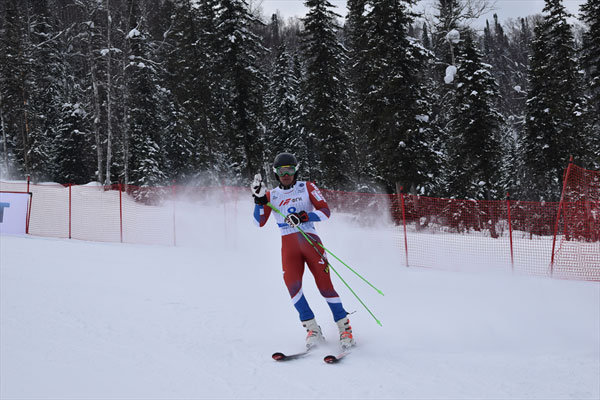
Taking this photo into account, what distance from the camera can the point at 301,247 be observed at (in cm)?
495

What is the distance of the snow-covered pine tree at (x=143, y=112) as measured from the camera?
90.2ft

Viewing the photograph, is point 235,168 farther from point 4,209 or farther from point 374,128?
point 4,209

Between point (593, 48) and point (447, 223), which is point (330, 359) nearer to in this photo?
point (447, 223)

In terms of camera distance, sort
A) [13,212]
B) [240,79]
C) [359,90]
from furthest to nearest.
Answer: [359,90], [240,79], [13,212]

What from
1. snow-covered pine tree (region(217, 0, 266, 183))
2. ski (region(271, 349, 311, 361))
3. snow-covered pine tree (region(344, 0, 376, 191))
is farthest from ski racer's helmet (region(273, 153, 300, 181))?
snow-covered pine tree (region(217, 0, 266, 183))

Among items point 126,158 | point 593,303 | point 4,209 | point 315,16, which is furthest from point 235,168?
point 593,303

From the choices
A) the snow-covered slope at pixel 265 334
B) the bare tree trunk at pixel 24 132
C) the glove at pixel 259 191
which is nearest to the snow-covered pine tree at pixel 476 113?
the snow-covered slope at pixel 265 334

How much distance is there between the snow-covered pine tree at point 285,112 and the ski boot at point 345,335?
2784cm

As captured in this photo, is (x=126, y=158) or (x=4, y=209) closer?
(x=4, y=209)

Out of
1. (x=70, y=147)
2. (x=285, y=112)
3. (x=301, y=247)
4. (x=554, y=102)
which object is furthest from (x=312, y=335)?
(x=70, y=147)

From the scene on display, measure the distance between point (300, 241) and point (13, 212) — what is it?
503 inches

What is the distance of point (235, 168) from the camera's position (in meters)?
32.8

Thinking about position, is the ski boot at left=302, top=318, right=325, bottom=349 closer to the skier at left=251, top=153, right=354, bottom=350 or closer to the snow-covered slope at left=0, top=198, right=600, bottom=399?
the skier at left=251, top=153, right=354, bottom=350

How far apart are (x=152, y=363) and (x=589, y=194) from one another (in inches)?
451
